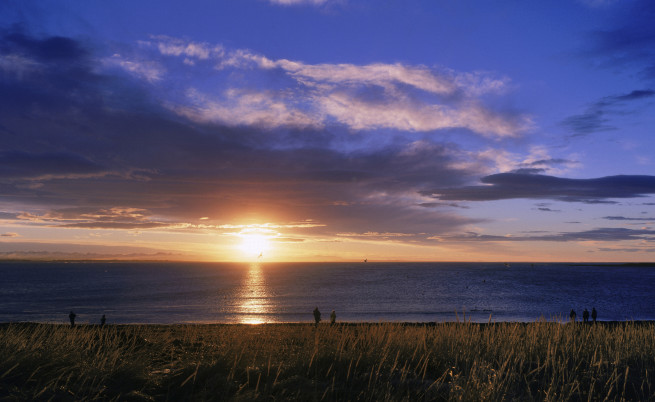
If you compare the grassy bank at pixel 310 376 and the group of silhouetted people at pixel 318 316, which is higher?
the grassy bank at pixel 310 376

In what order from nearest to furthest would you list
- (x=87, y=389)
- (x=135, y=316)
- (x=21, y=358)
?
(x=87, y=389) → (x=21, y=358) → (x=135, y=316)

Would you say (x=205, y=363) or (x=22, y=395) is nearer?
(x=22, y=395)

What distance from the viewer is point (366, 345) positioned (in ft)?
31.3

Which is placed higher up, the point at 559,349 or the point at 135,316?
the point at 559,349

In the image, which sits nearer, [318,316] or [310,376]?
[310,376]

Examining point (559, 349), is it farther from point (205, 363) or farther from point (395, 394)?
point (205, 363)

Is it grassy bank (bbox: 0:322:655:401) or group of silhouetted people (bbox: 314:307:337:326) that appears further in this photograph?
group of silhouetted people (bbox: 314:307:337:326)

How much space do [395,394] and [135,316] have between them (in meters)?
47.7

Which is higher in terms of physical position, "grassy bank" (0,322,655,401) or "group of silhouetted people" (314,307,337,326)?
"grassy bank" (0,322,655,401)

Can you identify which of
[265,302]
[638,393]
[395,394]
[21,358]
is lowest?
[265,302]

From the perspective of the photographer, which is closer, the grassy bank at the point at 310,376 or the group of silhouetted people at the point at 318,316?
the grassy bank at the point at 310,376

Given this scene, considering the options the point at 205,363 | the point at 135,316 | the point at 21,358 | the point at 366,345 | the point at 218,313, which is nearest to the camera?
the point at 21,358

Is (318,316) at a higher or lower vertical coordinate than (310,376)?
lower

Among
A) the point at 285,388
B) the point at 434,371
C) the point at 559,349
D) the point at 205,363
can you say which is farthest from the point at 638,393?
the point at 205,363
